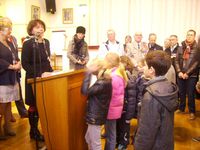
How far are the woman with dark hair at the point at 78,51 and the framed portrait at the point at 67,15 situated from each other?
2.92 meters

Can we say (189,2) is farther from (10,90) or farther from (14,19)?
(10,90)

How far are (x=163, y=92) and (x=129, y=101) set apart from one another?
1066mm

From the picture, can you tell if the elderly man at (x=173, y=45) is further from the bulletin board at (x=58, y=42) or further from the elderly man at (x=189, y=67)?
the bulletin board at (x=58, y=42)

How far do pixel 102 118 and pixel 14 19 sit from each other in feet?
15.5

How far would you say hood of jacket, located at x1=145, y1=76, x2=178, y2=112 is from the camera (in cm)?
160

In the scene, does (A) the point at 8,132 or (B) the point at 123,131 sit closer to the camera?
(B) the point at 123,131

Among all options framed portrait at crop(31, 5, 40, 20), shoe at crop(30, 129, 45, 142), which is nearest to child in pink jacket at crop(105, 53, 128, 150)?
shoe at crop(30, 129, 45, 142)

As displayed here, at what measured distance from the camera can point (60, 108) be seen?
2.16 meters

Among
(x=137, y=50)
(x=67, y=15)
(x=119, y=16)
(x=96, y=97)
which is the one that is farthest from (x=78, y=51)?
(x=67, y=15)

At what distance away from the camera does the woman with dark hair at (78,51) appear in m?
4.16

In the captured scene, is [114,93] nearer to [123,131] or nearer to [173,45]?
[123,131]

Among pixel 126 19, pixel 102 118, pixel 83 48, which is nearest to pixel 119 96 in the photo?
pixel 102 118

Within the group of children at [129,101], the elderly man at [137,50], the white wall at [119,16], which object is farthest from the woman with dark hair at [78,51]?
the white wall at [119,16]

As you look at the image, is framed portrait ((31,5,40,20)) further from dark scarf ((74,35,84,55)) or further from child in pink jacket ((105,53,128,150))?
child in pink jacket ((105,53,128,150))
